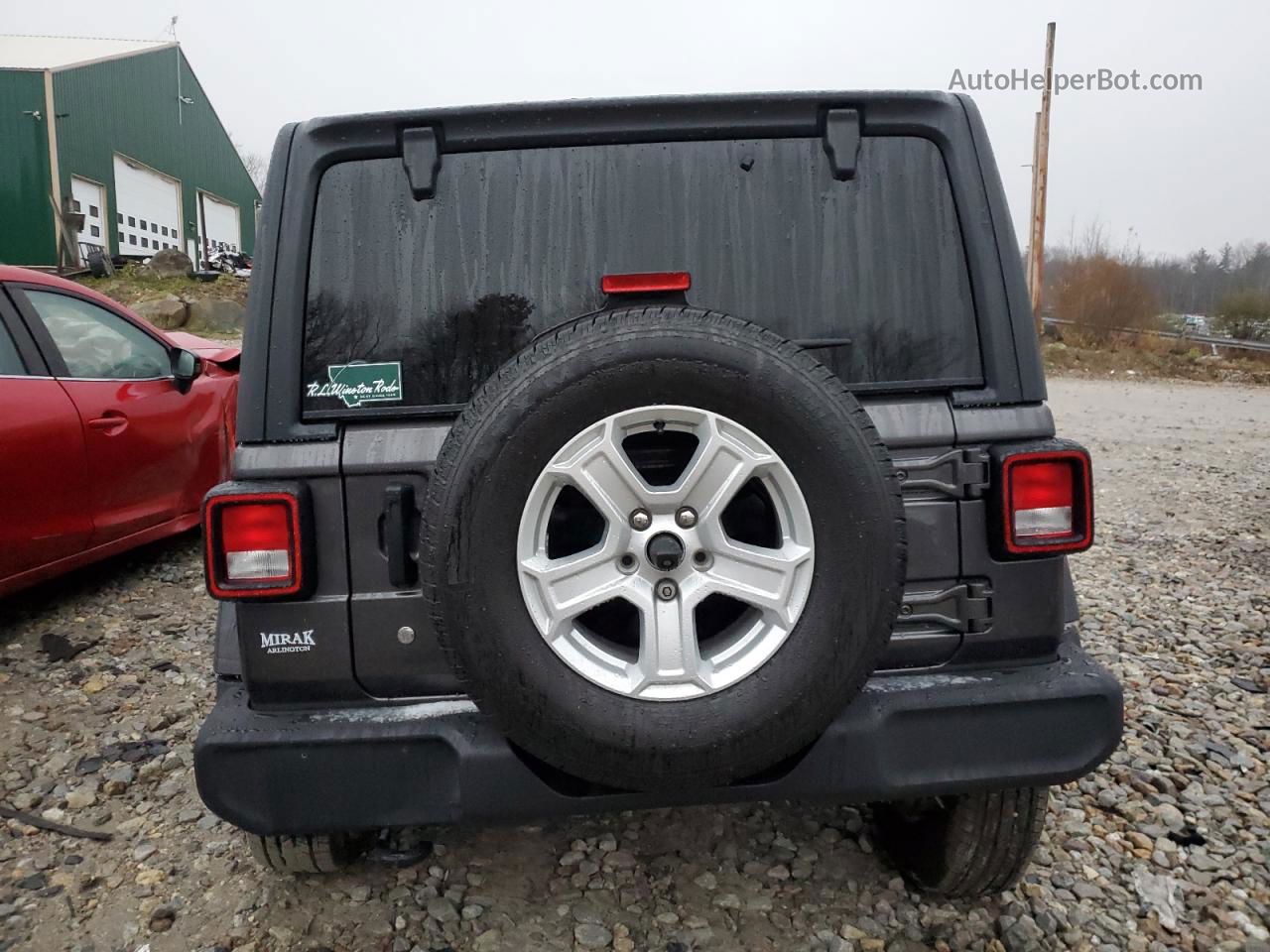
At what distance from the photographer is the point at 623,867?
92.7 inches

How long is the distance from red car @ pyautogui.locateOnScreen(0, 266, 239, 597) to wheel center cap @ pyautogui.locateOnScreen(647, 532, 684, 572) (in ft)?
10.5

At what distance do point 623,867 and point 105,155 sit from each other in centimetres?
2709

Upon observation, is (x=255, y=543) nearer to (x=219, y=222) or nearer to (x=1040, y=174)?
(x=1040, y=174)

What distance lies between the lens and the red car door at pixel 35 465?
3543 mm

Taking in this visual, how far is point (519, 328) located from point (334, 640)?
771 mm

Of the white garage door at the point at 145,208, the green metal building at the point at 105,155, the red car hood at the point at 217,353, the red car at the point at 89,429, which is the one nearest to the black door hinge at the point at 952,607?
the red car at the point at 89,429

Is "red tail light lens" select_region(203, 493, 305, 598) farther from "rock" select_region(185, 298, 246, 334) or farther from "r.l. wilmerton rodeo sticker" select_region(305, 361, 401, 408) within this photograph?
"rock" select_region(185, 298, 246, 334)

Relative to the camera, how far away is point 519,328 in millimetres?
1866

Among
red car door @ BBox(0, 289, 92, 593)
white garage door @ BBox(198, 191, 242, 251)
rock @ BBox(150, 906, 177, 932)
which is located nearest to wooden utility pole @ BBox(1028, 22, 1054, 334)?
red car door @ BBox(0, 289, 92, 593)

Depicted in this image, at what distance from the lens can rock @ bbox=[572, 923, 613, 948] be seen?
6.80 feet

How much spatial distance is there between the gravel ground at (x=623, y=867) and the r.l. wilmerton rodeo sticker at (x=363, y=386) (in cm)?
131

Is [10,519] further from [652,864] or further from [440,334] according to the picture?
[652,864]

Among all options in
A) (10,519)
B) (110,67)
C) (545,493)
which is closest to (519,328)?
(545,493)

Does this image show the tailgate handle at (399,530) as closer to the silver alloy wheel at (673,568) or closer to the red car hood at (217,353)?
the silver alloy wheel at (673,568)
